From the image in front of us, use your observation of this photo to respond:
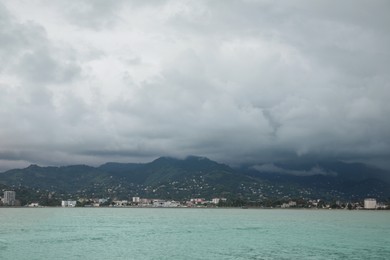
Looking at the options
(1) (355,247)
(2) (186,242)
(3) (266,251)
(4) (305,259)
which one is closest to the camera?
(4) (305,259)

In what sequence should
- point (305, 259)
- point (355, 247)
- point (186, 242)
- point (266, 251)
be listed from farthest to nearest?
1. point (186, 242)
2. point (355, 247)
3. point (266, 251)
4. point (305, 259)

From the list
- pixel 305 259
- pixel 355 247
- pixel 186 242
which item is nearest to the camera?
pixel 305 259

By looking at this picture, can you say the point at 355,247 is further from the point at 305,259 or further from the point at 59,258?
the point at 59,258

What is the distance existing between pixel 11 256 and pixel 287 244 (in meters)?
41.9

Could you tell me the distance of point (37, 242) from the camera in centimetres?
7694

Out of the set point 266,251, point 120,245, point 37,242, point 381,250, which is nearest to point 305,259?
point 266,251

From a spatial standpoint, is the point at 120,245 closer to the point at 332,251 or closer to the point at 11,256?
the point at 11,256

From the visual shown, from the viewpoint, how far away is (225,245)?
246 feet

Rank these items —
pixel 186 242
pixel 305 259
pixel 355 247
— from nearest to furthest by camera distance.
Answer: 1. pixel 305 259
2. pixel 355 247
3. pixel 186 242

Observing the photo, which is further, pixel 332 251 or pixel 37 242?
pixel 37 242

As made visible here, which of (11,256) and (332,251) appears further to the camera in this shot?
(332,251)

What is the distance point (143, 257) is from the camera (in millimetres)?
61125

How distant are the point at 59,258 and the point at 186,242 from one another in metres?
27.0

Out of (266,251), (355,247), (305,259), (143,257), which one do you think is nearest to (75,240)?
(143,257)
